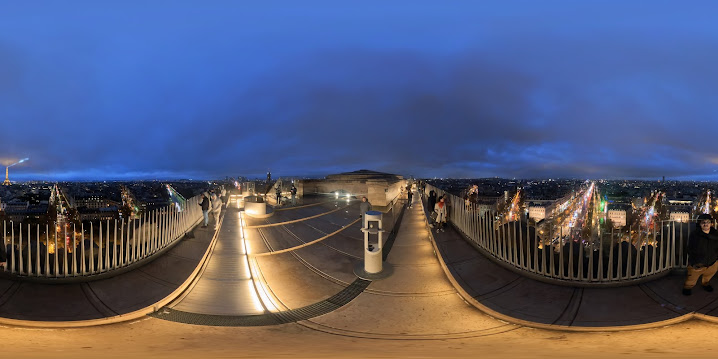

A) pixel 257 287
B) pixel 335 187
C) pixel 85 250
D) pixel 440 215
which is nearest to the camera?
pixel 257 287

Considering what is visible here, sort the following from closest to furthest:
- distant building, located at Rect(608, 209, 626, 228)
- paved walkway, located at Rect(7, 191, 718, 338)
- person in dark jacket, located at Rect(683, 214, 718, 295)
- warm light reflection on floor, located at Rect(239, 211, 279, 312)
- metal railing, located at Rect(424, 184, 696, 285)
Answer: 1. paved walkway, located at Rect(7, 191, 718, 338)
2. person in dark jacket, located at Rect(683, 214, 718, 295)
3. metal railing, located at Rect(424, 184, 696, 285)
4. warm light reflection on floor, located at Rect(239, 211, 279, 312)
5. distant building, located at Rect(608, 209, 626, 228)

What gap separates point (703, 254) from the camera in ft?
17.8

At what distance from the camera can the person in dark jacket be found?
5395 millimetres

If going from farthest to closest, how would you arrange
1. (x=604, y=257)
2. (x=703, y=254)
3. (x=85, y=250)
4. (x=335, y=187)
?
(x=335, y=187), (x=85, y=250), (x=604, y=257), (x=703, y=254)

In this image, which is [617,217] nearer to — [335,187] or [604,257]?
[335,187]

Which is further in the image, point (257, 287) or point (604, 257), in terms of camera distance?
point (257, 287)

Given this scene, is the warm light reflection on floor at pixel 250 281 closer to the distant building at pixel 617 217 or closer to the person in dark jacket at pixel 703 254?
the person in dark jacket at pixel 703 254

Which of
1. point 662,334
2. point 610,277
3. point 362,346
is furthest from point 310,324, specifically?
point 610,277

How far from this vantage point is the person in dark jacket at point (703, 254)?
5395 millimetres

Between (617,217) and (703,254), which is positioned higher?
(703,254)

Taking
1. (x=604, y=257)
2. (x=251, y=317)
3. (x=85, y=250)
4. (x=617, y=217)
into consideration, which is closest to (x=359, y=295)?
(x=251, y=317)

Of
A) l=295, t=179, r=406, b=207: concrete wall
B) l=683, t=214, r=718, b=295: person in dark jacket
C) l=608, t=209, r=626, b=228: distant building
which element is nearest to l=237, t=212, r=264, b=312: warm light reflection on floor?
l=683, t=214, r=718, b=295: person in dark jacket

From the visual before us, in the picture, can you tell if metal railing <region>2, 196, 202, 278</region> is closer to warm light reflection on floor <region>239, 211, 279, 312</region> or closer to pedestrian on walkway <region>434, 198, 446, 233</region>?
warm light reflection on floor <region>239, 211, 279, 312</region>

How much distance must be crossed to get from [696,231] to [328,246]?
7497mm
